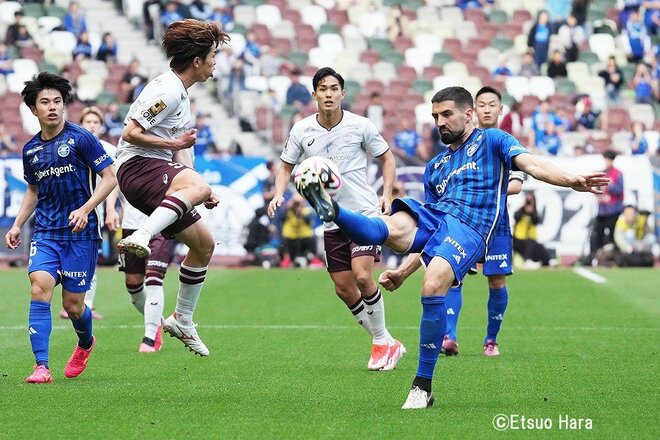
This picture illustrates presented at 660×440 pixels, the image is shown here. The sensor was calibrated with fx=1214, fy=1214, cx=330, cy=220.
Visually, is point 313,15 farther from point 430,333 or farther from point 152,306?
point 430,333

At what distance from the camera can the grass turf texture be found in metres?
7.27

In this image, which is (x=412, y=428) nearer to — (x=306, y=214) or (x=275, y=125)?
(x=306, y=214)

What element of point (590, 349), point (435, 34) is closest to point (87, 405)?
point (590, 349)

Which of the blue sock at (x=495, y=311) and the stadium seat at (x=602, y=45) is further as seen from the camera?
the stadium seat at (x=602, y=45)

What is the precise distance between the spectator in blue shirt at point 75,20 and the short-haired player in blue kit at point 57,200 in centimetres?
2059

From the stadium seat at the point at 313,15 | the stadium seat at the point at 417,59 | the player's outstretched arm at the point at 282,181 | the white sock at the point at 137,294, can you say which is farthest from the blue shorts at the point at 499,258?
the stadium seat at the point at 313,15

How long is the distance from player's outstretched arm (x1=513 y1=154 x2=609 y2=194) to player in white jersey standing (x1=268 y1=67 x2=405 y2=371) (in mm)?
2444

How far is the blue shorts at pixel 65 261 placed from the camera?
9195 mm

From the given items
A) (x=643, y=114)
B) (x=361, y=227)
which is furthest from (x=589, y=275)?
(x=361, y=227)

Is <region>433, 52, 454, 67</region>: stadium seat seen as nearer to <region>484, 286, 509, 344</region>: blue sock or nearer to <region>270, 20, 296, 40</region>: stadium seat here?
<region>270, 20, 296, 40</region>: stadium seat

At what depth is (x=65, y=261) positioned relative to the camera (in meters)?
9.27

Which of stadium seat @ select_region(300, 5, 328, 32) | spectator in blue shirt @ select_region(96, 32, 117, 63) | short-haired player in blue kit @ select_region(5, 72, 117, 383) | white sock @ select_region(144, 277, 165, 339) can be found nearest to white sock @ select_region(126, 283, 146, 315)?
white sock @ select_region(144, 277, 165, 339)

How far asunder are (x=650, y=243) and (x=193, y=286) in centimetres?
1543

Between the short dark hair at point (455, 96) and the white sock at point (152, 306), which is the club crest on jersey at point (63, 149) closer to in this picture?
the white sock at point (152, 306)
